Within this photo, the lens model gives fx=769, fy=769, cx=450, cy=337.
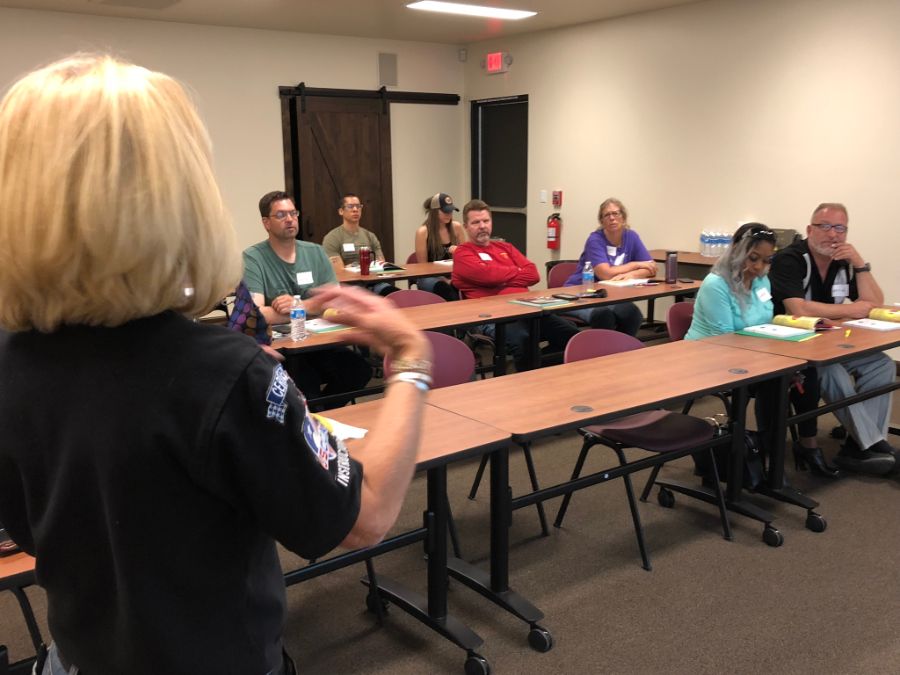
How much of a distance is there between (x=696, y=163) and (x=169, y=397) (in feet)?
21.6

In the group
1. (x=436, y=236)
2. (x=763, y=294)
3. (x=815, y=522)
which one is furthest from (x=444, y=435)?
(x=436, y=236)

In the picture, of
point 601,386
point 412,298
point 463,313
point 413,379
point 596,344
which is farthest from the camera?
point 412,298

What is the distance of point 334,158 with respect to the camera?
7.97 m

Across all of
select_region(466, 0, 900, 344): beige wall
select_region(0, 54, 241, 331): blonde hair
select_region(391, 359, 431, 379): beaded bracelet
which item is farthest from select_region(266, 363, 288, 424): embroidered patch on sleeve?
select_region(466, 0, 900, 344): beige wall

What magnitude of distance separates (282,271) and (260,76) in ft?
13.6

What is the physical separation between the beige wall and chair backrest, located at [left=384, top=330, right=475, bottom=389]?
3.86 metres

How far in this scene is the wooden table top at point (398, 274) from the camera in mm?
5557

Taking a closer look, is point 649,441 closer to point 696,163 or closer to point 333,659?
point 333,659

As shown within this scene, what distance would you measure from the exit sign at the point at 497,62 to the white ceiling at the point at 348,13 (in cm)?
31

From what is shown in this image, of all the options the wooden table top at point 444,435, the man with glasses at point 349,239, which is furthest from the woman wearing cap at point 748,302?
the man with glasses at point 349,239

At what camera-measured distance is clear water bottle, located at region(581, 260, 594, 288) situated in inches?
210

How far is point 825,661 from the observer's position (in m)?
2.24

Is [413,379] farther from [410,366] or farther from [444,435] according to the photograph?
[444,435]

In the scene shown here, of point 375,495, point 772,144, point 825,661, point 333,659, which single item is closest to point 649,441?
point 825,661
